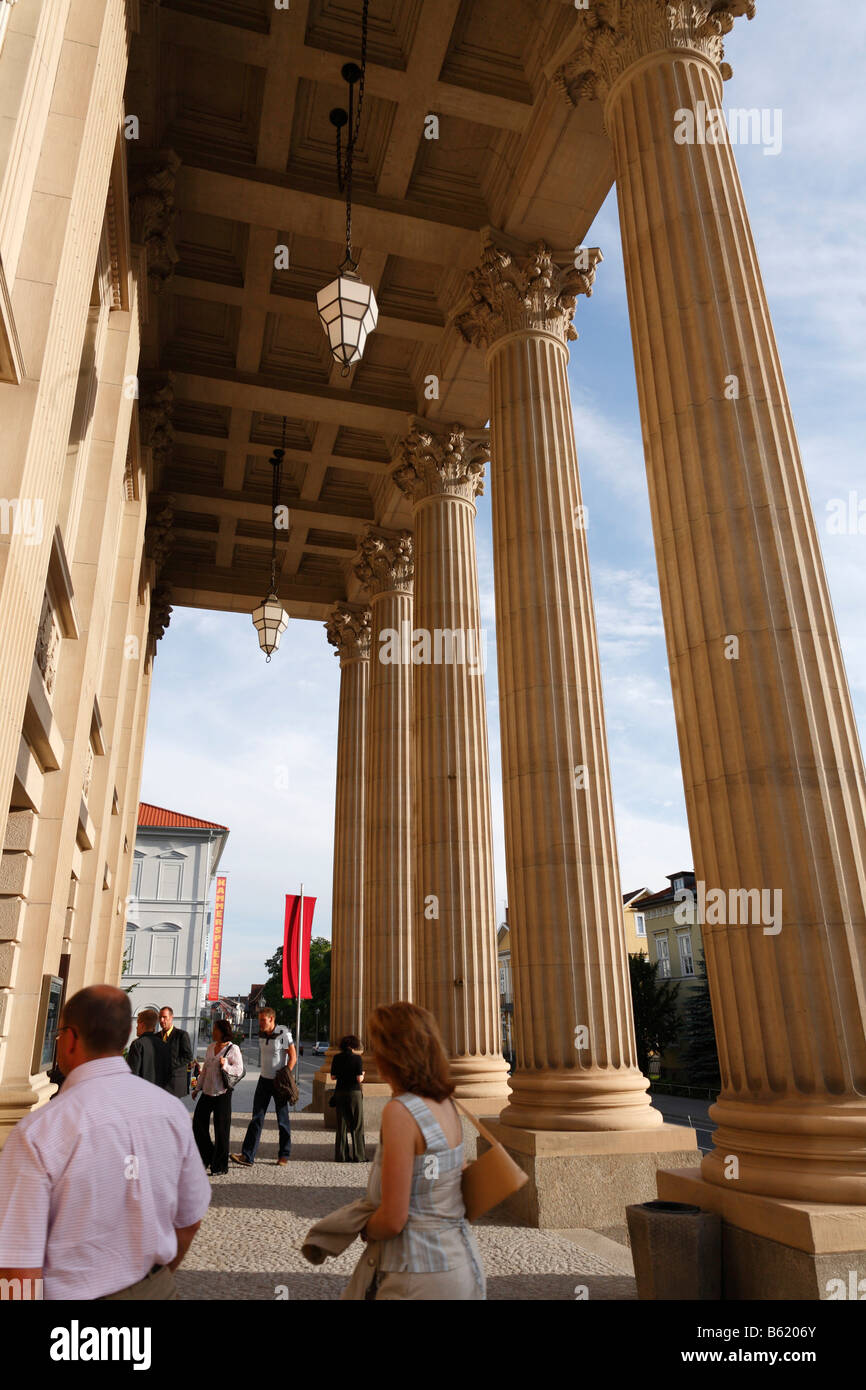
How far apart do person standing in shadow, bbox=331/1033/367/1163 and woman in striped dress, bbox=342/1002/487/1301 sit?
11.3 metres

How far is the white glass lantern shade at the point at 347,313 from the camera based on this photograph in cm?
1171

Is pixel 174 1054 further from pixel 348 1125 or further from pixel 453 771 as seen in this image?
pixel 453 771

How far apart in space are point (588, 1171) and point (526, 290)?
→ 45.5ft

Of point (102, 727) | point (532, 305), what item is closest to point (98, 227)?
point (532, 305)

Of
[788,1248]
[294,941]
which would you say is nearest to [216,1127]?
[788,1248]

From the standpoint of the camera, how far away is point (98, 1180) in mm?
3037

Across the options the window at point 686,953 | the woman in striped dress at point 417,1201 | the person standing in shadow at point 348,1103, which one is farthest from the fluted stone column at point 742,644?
the window at point 686,953

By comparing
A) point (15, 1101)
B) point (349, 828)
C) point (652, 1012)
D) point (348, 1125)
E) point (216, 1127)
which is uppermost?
point (349, 828)

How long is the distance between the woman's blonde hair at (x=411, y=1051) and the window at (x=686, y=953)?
246 ft

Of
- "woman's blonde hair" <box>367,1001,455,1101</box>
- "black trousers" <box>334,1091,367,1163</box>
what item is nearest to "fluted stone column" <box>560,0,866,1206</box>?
"woman's blonde hair" <box>367,1001,455,1101</box>

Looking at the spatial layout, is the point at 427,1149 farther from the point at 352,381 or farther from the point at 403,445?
the point at 352,381

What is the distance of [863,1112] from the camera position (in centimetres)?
655

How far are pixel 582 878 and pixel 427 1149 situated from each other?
28.6 feet

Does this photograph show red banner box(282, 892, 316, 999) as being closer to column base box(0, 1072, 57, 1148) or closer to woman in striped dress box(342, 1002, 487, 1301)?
column base box(0, 1072, 57, 1148)
